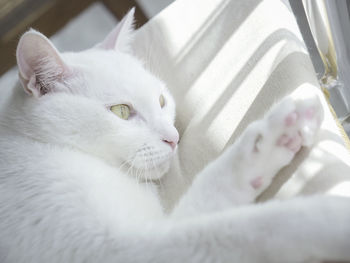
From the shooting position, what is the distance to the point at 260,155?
729 mm

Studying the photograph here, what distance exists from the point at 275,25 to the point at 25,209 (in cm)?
87

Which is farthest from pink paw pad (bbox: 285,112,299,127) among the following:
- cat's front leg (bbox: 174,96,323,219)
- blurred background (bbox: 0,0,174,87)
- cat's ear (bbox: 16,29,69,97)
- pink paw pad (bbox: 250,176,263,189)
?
blurred background (bbox: 0,0,174,87)

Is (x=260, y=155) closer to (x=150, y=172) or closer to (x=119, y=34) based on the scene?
(x=150, y=172)

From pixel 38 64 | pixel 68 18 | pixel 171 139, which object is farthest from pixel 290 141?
pixel 68 18

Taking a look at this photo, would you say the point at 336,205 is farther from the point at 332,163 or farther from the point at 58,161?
the point at 58,161

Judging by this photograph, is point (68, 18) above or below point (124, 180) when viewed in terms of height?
above

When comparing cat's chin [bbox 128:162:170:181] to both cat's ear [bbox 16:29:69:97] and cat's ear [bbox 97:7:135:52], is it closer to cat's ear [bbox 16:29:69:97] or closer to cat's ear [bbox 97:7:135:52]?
cat's ear [bbox 16:29:69:97]

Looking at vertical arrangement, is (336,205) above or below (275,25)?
below

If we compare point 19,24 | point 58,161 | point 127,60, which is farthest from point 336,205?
point 19,24

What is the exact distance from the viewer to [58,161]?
0.82 metres

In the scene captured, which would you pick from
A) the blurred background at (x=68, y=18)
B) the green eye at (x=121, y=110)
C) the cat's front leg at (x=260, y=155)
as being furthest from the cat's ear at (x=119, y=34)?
the blurred background at (x=68, y=18)

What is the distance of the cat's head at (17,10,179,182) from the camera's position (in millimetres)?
877

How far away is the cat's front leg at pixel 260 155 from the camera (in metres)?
0.72

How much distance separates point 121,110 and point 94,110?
75mm
